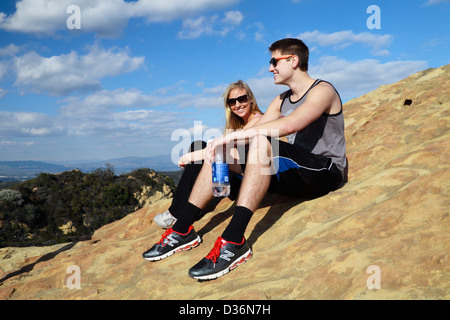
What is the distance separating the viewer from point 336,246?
317 cm

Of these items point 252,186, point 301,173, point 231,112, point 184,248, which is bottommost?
point 184,248

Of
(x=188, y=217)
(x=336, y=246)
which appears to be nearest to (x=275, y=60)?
(x=188, y=217)

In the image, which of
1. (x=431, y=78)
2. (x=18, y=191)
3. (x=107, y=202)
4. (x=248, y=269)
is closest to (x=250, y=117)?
(x=248, y=269)

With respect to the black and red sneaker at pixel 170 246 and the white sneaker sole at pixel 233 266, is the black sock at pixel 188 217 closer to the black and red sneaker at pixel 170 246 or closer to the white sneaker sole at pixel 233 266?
the black and red sneaker at pixel 170 246

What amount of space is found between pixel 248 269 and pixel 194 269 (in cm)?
56

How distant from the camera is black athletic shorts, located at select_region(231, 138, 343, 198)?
12.6ft

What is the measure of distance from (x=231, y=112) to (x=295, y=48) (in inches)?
65.7

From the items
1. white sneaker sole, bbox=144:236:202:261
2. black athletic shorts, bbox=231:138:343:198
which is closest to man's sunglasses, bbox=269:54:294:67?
black athletic shorts, bbox=231:138:343:198

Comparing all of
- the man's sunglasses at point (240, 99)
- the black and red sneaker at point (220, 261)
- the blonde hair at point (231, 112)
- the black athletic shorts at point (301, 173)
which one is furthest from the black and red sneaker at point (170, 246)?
the man's sunglasses at point (240, 99)

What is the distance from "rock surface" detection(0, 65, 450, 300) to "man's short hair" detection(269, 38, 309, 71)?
1750mm

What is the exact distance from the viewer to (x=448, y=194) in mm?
3258

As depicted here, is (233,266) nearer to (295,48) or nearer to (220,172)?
(220,172)
